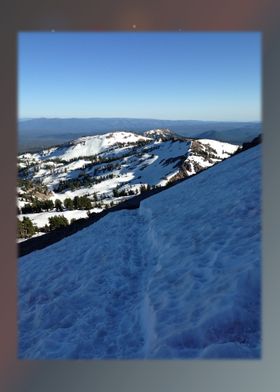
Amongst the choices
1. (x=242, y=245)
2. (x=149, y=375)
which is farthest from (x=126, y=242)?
(x=149, y=375)

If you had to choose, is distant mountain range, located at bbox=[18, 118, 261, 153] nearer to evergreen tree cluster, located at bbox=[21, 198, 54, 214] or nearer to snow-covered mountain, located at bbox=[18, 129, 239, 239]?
snow-covered mountain, located at bbox=[18, 129, 239, 239]

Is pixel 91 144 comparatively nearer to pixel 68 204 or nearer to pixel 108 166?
pixel 108 166

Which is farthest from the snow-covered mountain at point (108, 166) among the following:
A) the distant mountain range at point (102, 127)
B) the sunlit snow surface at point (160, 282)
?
the sunlit snow surface at point (160, 282)

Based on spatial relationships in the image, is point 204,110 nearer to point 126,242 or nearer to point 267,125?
point 126,242

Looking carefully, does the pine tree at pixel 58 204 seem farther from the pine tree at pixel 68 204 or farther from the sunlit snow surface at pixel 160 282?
the sunlit snow surface at pixel 160 282

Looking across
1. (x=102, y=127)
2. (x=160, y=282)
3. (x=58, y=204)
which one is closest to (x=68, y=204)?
(x=58, y=204)
